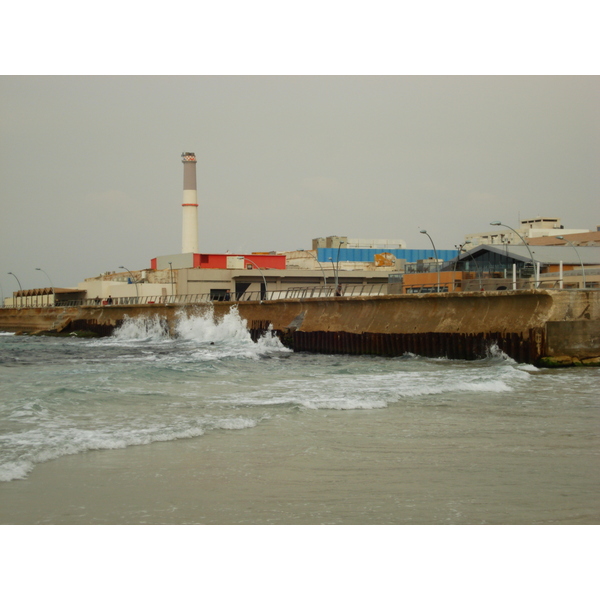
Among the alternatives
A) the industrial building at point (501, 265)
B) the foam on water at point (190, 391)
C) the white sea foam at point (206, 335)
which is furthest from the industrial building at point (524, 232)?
the foam on water at point (190, 391)

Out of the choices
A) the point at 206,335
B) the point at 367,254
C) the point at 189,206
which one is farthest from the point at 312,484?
the point at 367,254

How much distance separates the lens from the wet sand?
8273 millimetres

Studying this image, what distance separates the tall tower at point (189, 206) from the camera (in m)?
72.6

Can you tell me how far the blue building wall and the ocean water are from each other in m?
50.5

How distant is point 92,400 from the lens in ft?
58.8

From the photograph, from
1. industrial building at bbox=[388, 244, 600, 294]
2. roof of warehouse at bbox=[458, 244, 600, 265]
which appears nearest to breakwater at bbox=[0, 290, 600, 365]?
industrial building at bbox=[388, 244, 600, 294]

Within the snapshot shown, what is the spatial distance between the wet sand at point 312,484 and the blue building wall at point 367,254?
6309 centimetres

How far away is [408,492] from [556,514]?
184cm

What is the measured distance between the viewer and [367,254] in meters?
77.1

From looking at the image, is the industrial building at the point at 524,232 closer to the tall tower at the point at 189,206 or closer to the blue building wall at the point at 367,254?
the blue building wall at the point at 367,254

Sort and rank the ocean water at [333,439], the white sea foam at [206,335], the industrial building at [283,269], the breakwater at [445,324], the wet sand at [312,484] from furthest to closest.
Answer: the industrial building at [283,269] < the white sea foam at [206,335] < the breakwater at [445,324] < the ocean water at [333,439] < the wet sand at [312,484]

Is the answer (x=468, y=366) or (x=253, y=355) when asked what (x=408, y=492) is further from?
(x=253, y=355)

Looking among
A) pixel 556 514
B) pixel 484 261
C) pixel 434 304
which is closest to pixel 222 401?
pixel 556 514

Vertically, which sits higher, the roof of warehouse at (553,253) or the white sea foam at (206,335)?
the roof of warehouse at (553,253)
